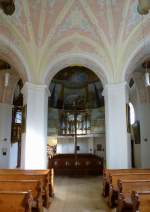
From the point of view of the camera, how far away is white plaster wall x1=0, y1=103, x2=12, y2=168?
11773 mm

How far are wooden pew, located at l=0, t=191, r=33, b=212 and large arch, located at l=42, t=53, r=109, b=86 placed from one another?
19.8 ft

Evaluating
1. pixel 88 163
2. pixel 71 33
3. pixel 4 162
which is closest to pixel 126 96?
→ pixel 71 33

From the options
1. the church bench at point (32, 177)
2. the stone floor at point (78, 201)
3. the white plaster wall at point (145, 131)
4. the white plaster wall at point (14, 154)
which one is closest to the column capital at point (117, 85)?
the stone floor at point (78, 201)

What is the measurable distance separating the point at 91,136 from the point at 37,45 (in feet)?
30.6

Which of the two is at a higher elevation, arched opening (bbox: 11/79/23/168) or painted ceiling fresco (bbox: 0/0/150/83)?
painted ceiling fresco (bbox: 0/0/150/83)

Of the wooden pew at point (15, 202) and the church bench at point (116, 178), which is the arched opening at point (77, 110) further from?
the wooden pew at point (15, 202)

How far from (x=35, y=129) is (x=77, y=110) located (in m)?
8.19

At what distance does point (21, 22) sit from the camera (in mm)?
8125

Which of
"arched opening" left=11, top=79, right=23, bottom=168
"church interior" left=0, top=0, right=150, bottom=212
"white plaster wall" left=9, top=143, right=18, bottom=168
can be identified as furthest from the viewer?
"arched opening" left=11, top=79, right=23, bottom=168

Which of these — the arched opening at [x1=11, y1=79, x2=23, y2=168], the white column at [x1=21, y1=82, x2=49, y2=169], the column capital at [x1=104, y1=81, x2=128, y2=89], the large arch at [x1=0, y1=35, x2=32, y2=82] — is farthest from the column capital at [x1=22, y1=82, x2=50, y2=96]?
the arched opening at [x1=11, y1=79, x2=23, y2=168]

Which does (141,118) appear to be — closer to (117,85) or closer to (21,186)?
(117,85)

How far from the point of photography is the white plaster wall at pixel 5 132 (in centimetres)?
1177

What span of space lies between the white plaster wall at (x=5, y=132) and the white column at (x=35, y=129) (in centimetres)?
366

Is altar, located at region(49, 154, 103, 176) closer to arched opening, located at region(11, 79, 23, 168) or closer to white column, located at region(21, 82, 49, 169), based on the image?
arched opening, located at region(11, 79, 23, 168)
